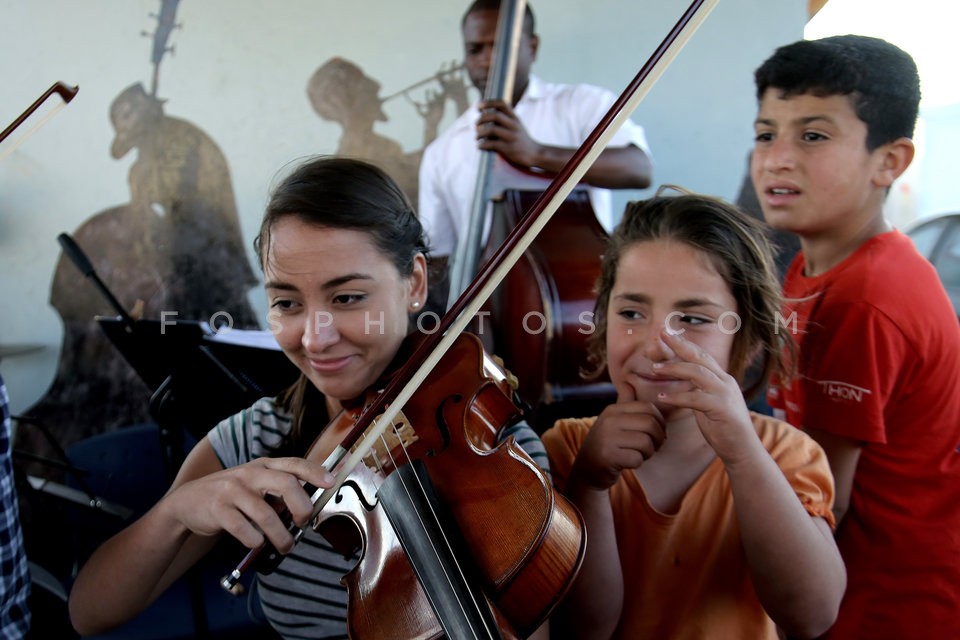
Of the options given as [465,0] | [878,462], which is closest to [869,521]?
[878,462]

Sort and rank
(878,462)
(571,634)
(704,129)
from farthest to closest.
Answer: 1. (704,129)
2. (878,462)
3. (571,634)

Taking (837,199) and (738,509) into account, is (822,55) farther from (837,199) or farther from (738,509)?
(738,509)

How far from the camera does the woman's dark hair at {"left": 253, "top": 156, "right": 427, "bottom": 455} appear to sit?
85 cm

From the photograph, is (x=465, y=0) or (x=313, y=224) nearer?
(x=313, y=224)

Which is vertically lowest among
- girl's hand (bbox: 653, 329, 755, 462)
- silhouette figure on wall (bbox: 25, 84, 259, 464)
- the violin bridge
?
silhouette figure on wall (bbox: 25, 84, 259, 464)

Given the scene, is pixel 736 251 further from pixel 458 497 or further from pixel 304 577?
pixel 304 577

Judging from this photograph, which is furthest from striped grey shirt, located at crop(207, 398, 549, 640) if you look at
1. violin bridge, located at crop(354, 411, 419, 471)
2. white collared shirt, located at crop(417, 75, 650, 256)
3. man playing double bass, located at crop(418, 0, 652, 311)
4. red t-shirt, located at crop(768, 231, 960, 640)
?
white collared shirt, located at crop(417, 75, 650, 256)

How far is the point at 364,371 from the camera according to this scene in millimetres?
843

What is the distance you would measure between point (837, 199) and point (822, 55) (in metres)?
0.22

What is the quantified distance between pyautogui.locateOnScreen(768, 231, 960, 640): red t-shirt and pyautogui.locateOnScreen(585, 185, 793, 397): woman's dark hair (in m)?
0.09

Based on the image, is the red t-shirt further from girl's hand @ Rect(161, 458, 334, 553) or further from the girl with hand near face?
girl's hand @ Rect(161, 458, 334, 553)

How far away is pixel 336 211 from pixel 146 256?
1.77 metres

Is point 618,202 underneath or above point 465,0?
underneath

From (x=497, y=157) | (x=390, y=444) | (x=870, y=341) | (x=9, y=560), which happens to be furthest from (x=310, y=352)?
(x=497, y=157)
